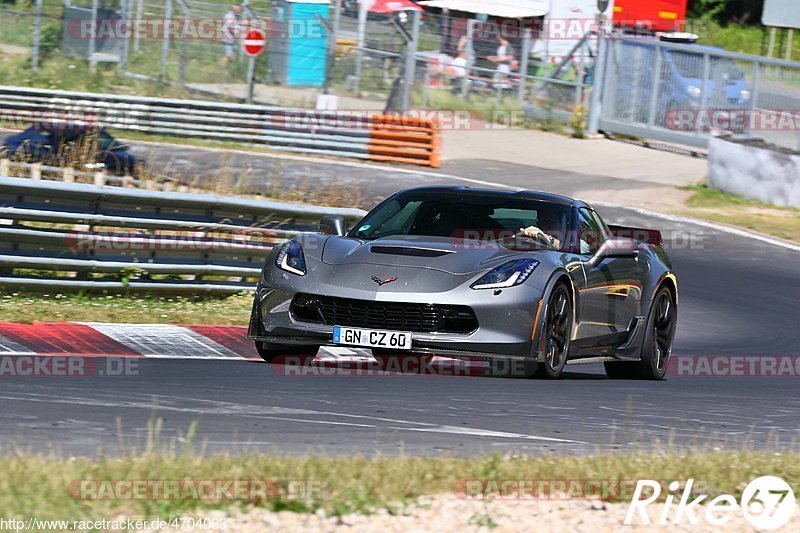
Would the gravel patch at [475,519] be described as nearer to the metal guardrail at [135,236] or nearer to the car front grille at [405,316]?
the car front grille at [405,316]

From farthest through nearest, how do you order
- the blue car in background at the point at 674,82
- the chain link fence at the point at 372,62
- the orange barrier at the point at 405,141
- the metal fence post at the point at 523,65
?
the metal fence post at the point at 523,65
the chain link fence at the point at 372,62
the blue car in background at the point at 674,82
the orange barrier at the point at 405,141

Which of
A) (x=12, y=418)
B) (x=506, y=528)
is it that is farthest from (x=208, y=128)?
(x=506, y=528)

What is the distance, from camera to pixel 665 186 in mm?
24609

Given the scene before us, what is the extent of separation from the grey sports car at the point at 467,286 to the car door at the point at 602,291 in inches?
0.4

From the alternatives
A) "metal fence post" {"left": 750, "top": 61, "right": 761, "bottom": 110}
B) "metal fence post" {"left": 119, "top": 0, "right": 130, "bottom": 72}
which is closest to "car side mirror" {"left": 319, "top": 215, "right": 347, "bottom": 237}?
"metal fence post" {"left": 750, "top": 61, "right": 761, "bottom": 110}

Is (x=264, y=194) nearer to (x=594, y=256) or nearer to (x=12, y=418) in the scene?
(x=594, y=256)

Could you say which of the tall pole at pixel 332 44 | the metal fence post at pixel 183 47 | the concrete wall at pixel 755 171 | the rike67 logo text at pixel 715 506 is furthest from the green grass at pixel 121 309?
the metal fence post at pixel 183 47

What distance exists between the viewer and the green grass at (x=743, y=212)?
67.8ft

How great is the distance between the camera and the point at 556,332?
845cm

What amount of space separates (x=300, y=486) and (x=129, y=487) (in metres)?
Answer: 0.61

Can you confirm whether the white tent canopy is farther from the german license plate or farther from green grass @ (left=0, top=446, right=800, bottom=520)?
green grass @ (left=0, top=446, right=800, bottom=520)

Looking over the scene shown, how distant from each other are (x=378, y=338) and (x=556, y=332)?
123 cm

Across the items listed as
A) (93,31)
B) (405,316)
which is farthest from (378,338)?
(93,31)

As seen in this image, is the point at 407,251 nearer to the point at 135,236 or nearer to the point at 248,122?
the point at 135,236
